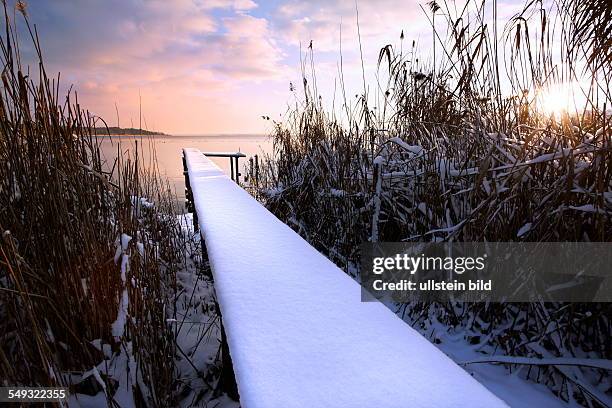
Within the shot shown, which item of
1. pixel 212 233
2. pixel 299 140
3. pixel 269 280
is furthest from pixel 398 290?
pixel 299 140

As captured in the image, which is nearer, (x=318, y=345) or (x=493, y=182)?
(x=318, y=345)

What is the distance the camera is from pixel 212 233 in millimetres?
1048

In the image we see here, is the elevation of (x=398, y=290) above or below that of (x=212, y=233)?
below

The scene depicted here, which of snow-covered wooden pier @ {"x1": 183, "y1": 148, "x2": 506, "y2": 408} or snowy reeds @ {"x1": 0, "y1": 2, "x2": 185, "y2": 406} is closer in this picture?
snow-covered wooden pier @ {"x1": 183, "y1": 148, "x2": 506, "y2": 408}

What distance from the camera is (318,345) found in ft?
1.69

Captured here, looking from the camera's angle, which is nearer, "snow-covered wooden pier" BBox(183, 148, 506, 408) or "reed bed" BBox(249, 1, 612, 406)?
"snow-covered wooden pier" BBox(183, 148, 506, 408)

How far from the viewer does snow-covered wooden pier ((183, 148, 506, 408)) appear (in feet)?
1.37

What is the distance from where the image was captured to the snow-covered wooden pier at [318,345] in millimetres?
418

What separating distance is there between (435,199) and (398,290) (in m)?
0.41

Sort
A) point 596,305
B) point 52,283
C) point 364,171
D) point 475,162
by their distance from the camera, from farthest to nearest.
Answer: point 364,171, point 475,162, point 596,305, point 52,283

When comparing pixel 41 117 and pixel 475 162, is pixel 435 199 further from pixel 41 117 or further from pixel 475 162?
pixel 41 117

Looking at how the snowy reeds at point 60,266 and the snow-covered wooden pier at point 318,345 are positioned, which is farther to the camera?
the snowy reeds at point 60,266

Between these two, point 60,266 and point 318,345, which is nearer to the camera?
point 318,345

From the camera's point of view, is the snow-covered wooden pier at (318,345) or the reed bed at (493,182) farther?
the reed bed at (493,182)
